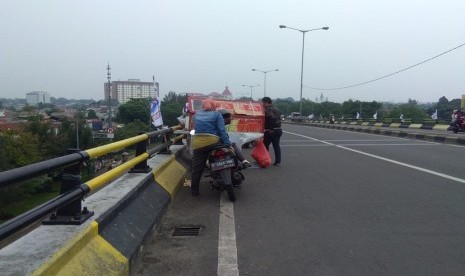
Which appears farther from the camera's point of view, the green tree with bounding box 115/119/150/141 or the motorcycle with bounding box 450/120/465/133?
the green tree with bounding box 115/119/150/141

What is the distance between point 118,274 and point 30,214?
0.99 metres

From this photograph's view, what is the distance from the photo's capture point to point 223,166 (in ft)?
23.0

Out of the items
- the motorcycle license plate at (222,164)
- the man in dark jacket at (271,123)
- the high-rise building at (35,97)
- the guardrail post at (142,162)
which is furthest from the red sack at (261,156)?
→ the high-rise building at (35,97)

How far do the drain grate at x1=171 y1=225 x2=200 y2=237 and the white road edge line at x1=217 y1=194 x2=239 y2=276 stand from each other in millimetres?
288

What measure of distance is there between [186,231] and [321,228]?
1.62 m

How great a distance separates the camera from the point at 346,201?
22.9 ft

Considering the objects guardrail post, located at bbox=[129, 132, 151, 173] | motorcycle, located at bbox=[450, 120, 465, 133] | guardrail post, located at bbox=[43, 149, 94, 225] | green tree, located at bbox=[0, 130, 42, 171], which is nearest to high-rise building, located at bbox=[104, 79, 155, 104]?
motorcycle, located at bbox=[450, 120, 465, 133]

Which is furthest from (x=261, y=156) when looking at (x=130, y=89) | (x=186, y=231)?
(x=130, y=89)

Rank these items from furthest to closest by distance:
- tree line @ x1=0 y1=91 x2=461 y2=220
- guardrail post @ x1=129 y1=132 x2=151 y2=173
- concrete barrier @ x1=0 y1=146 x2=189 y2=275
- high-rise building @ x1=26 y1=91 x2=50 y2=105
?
high-rise building @ x1=26 y1=91 x2=50 y2=105 < tree line @ x1=0 y1=91 x2=461 y2=220 < guardrail post @ x1=129 y1=132 x2=151 y2=173 < concrete barrier @ x1=0 y1=146 x2=189 y2=275

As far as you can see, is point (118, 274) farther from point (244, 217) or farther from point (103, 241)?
point (244, 217)

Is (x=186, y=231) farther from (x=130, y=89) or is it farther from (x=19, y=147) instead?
(x=19, y=147)

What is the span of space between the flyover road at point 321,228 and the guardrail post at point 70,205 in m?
0.76

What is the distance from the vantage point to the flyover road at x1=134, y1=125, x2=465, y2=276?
4238 mm

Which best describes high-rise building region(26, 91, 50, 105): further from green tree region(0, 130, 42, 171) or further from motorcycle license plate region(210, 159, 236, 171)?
motorcycle license plate region(210, 159, 236, 171)
